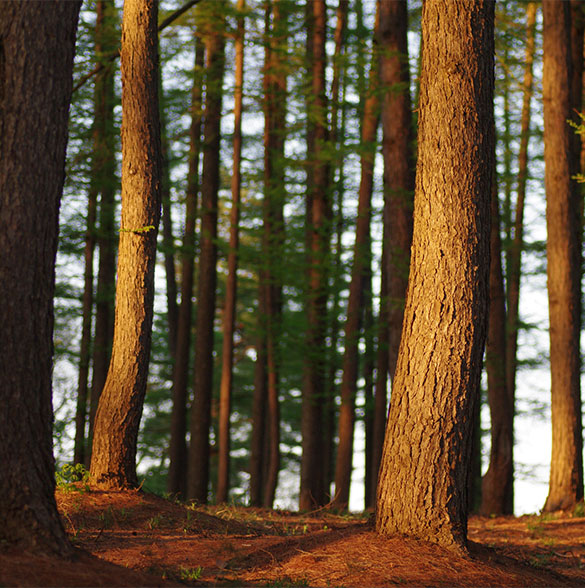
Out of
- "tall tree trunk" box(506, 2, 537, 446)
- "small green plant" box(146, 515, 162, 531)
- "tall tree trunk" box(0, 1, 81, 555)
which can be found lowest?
"small green plant" box(146, 515, 162, 531)

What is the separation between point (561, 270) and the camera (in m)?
11.6

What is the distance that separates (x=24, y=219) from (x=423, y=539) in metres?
3.95

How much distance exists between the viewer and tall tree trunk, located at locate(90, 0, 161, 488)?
8.00 meters

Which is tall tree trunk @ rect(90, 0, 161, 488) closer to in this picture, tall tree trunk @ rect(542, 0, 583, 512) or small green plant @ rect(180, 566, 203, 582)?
small green plant @ rect(180, 566, 203, 582)

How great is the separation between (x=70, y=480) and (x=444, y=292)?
4516mm

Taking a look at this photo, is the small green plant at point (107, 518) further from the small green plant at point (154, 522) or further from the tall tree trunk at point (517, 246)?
the tall tree trunk at point (517, 246)

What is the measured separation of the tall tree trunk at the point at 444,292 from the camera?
592 centimetres

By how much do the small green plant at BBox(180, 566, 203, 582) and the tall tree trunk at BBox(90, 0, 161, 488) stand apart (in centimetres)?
277

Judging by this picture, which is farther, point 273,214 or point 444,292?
point 273,214

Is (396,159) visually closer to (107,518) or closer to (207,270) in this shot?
(207,270)

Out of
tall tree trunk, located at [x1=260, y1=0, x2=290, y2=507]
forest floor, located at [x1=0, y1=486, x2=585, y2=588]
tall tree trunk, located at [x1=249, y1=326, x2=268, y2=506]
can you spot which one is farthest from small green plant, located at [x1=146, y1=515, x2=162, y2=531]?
tall tree trunk, located at [x1=249, y1=326, x2=268, y2=506]

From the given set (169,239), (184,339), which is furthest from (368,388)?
(169,239)

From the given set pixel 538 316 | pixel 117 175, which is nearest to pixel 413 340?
pixel 117 175

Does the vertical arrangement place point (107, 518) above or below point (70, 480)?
below
